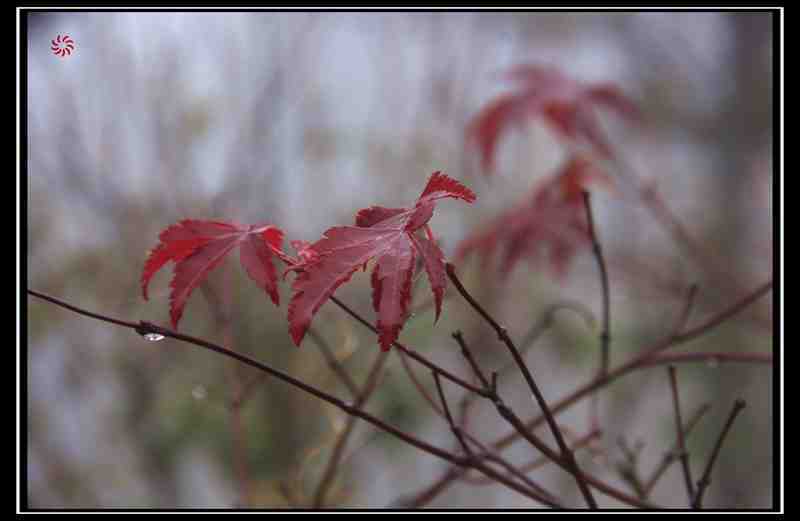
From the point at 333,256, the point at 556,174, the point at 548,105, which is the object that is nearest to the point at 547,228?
the point at 556,174

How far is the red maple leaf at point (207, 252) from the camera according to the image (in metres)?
0.60

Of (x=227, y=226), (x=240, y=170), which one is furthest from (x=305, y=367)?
(x=227, y=226)

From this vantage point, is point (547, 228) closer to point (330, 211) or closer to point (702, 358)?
point (702, 358)

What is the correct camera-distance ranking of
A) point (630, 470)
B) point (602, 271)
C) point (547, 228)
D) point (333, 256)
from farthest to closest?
point (547, 228), point (630, 470), point (602, 271), point (333, 256)

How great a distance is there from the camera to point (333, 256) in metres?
0.54

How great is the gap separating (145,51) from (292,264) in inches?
59.9

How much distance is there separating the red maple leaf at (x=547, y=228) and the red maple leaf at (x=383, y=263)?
65 centimetres

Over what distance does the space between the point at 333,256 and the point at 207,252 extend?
135mm

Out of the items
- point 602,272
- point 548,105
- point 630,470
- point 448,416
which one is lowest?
point 630,470

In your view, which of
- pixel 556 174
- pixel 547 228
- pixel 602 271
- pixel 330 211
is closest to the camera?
pixel 602 271

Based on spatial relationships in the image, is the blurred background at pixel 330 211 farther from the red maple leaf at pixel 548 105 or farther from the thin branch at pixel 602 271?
the thin branch at pixel 602 271

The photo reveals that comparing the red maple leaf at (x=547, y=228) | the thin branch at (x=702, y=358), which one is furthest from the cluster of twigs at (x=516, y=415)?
the red maple leaf at (x=547, y=228)

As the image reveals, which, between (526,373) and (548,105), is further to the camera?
(548,105)
